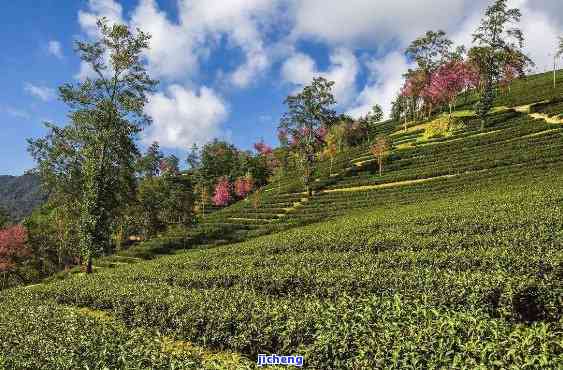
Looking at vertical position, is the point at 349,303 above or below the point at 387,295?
above

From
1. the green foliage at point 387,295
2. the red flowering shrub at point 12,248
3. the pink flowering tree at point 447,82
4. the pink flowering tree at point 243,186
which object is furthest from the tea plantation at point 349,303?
the pink flowering tree at point 243,186

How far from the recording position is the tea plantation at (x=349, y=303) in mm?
9805

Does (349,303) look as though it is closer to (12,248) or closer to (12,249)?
(12,249)

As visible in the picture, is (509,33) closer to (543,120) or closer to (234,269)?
(543,120)

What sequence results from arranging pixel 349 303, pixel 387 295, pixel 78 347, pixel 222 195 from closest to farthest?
pixel 78 347
pixel 349 303
pixel 387 295
pixel 222 195

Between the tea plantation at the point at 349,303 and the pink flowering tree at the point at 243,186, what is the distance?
62057 mm

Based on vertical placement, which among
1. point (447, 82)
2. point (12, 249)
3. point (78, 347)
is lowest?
point (12, 249)

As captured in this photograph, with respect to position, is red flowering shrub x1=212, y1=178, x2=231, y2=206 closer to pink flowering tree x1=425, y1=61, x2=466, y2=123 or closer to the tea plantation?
pink flowering tree x1=425, y1=61, x2=466, y2=123

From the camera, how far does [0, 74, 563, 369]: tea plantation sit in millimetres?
9805

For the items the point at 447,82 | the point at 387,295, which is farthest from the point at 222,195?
the point at 387,295

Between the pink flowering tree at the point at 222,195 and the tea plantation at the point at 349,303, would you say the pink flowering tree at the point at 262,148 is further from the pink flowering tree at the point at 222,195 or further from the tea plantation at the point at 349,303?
the tea plantation at the point at 349,303

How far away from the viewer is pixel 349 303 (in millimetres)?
13531

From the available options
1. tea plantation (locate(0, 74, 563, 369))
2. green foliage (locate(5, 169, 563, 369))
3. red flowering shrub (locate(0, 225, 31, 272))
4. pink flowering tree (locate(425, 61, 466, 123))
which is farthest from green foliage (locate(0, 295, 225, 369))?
pink flowering tree (locate(425, 61, 466, 123))

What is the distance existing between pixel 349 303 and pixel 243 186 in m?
87.2
